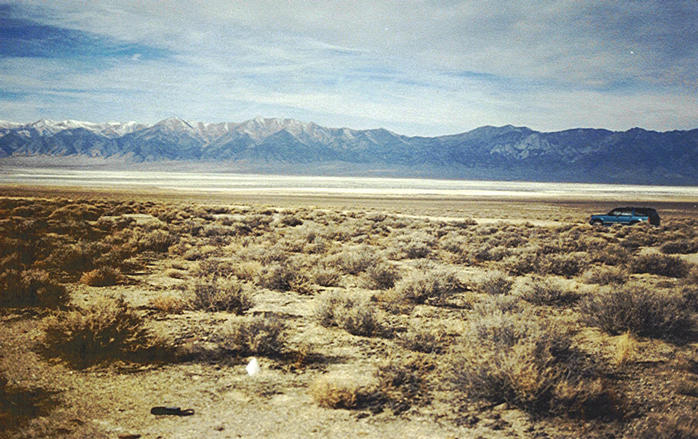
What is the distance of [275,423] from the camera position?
4.25 meters

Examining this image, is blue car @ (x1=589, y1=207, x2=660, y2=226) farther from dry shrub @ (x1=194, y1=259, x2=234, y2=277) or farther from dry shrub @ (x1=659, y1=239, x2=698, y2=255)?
dry shrub @ (x1=194, y1=259, x2=234, y2=277)

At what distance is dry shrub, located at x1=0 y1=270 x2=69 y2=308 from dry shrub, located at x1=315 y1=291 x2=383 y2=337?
205 inches

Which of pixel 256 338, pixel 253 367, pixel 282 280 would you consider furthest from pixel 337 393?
pixel 282 280

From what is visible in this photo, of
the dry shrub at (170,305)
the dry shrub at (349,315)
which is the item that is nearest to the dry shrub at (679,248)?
the dry shrub at (349,315)

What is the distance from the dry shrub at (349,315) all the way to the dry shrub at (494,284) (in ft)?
11.9

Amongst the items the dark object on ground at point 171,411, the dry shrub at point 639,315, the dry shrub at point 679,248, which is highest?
the dry shrub at point 639,315

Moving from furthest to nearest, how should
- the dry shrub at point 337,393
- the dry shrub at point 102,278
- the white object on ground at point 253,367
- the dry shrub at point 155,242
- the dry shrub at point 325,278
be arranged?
the dry shrub at point 155,242 < the dry shrub at point 325,278 < the dry shrub at point 102,278 < the white object on ground at point 253,367 < the dry shrub at point 337,393

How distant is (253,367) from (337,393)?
1579 millimetres

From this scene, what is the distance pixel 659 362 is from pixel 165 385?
680cm

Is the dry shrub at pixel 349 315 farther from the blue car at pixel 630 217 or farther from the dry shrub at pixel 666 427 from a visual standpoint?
the blue car at pixel 630 217

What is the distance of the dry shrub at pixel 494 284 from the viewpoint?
31.9 feet

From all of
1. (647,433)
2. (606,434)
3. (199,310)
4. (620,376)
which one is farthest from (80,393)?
(620,376)

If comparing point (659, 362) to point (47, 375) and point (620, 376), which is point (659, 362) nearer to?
point (620, 376)

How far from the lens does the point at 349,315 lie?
7.30 metres
